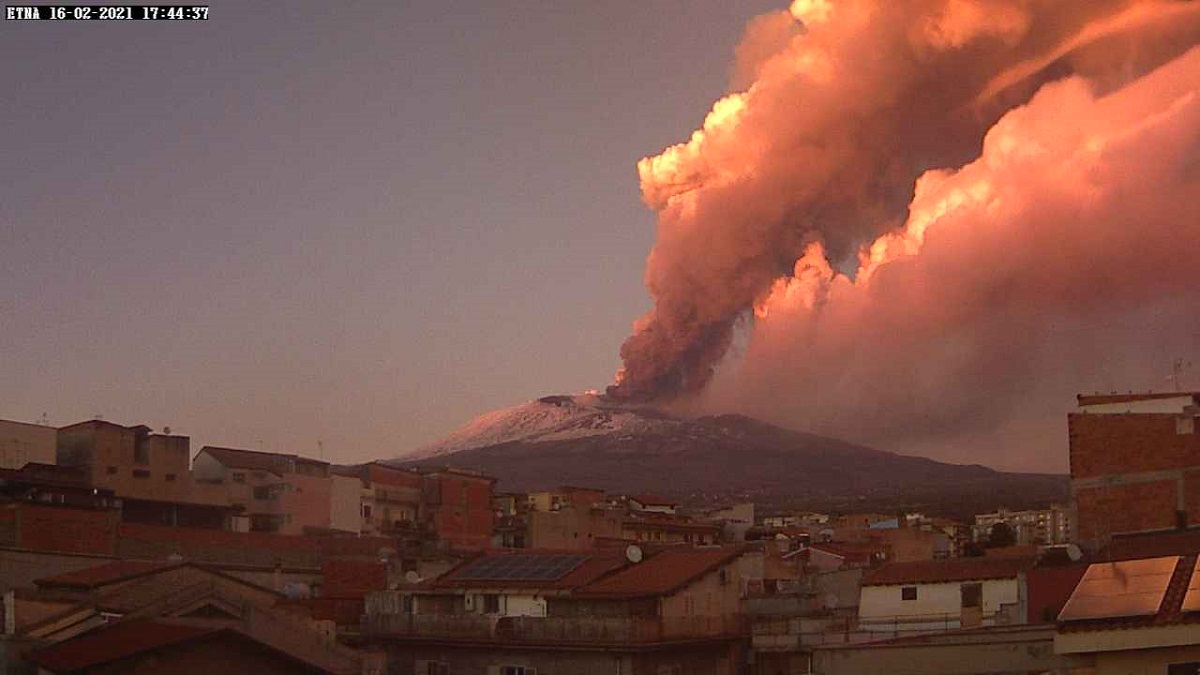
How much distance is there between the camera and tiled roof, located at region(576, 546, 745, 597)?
39.9m

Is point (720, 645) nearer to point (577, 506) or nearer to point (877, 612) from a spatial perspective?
point (877, 612)

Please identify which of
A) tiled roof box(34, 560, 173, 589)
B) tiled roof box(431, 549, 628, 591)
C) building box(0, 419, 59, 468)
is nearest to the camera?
tiled roof box(34, 560, 173, 589)

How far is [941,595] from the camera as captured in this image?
3897cm

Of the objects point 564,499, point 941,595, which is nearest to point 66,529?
point 941,595

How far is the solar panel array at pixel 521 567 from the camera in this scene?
139ft

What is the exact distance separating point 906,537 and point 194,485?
37.8 meters

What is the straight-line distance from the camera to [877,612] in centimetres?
4009

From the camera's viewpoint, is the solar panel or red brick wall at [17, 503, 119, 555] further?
red brick wall at [17, 503, 119, 555]

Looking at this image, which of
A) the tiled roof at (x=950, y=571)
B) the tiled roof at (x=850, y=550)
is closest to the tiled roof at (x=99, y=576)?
the tiled roof at (x=950, y=571)

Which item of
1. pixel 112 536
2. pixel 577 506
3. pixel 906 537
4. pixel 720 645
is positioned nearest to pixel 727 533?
pixel 577 506

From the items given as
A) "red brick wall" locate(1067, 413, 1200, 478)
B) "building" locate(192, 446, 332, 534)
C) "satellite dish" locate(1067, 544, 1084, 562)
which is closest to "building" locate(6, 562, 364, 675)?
"satellite dish" locate(1067, 544, 1084, 562)

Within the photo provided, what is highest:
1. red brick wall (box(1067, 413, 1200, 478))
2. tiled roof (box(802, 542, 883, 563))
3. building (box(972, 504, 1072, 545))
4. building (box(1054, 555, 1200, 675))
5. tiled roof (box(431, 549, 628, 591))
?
red brick wall (box(1067, 413, 1200, 478))

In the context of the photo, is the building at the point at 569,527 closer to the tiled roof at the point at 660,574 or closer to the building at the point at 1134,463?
the building at the point at 1134,463

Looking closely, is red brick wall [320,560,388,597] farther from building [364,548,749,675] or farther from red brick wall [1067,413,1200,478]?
red brick wall [1067,413,1200,478]
